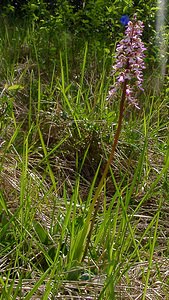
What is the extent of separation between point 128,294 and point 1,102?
4.64ft

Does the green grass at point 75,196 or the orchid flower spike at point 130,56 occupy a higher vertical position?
the orchid flower spike at point 130,56

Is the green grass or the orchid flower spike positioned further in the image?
the green grass

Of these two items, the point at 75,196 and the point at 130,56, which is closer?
the point at 130,56

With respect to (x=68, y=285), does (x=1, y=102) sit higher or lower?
higher

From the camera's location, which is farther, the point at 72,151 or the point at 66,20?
the point at 66,20

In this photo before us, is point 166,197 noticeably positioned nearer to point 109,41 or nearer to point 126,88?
point 126,88

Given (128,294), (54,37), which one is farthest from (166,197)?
(54,37)

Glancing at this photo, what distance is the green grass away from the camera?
1.45m

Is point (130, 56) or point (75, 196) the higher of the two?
point (130, 56)

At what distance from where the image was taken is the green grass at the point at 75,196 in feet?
4.77

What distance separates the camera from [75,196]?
1612 mm

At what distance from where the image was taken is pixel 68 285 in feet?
4.71

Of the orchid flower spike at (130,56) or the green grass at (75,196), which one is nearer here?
the orchid flower spike at (130,56)

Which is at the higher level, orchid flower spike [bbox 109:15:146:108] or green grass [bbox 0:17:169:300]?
orchid flower spike [bbox 109:15:146:108]
